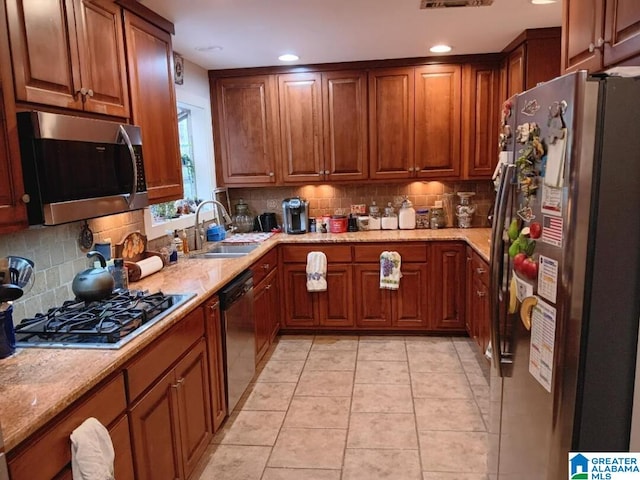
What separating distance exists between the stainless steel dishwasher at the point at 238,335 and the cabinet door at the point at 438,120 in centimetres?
197

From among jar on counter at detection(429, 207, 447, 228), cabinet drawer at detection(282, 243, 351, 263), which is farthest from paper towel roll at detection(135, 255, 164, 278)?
jar on counter at detection(429, 207, 447, 228)

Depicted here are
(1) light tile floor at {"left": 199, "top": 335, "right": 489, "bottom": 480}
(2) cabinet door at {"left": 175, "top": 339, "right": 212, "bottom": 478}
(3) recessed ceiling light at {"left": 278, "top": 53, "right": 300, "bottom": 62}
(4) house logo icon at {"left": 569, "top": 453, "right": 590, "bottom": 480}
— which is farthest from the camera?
(3) recessed ceiling light at {"left": 278, "top": 53, "right": 300, "bottom": 62}

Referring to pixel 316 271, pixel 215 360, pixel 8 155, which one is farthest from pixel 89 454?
pixel 316 271

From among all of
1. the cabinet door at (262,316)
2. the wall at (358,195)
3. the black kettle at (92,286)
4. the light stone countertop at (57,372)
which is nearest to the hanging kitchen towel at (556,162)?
the light stone countertop at (57,372)

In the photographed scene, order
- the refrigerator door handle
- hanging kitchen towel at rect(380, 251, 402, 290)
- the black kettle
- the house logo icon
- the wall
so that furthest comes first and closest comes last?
the wall → hanging kitchen towel at rect(380, 251, 402, 290) → the black kettle → the refrigerator door handle → the house logo icon

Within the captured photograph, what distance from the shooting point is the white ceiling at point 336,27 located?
8.82 ft

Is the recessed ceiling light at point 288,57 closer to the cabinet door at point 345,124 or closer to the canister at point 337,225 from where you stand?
the cabinet door at point 345,124

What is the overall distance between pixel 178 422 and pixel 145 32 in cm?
202

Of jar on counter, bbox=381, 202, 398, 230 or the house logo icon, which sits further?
jar on counter, bbox=381, 202, 398, 230

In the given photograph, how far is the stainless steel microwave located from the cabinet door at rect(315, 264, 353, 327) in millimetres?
2091

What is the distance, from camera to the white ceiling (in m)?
2.69

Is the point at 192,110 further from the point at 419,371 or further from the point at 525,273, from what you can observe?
the point at 525,273

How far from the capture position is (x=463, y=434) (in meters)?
2.67

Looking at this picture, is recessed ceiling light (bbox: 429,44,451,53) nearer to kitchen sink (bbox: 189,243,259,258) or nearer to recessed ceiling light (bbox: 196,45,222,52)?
recessed ceiling light (bbox: 196,45,222,52)
